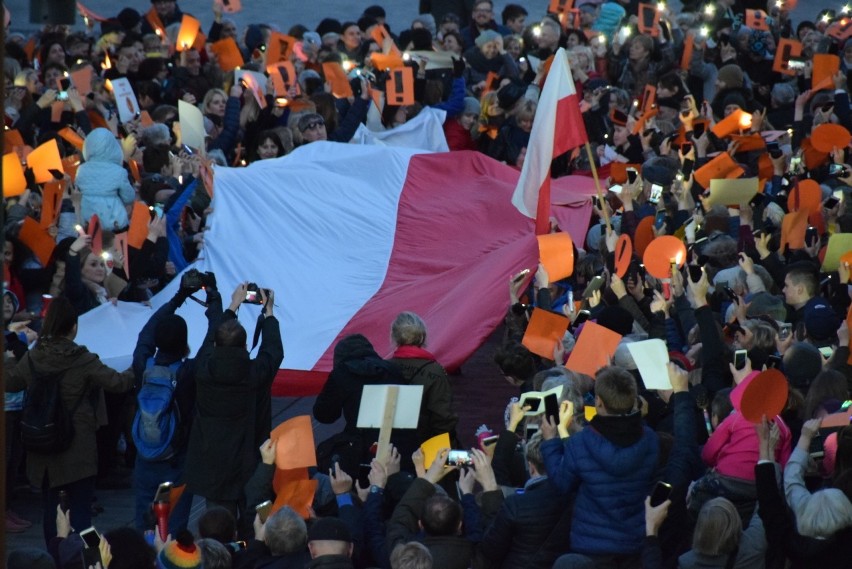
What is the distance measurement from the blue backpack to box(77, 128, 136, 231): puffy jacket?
3.08 meters

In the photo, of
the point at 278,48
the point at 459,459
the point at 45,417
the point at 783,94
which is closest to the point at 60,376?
the point at 45,417

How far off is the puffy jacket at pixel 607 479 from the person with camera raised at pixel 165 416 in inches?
100

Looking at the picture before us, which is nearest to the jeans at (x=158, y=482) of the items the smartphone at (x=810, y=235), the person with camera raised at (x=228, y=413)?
the person with camera raised at (x=228, y=413)

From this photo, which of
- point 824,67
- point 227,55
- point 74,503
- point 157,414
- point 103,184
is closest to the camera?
point 157,414

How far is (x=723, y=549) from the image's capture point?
5.68 meters

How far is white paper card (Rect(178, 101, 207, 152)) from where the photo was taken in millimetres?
11523

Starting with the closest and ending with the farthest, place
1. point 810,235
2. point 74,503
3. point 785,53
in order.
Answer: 1. point 74,503
2. point 810,235
3. point 785,53

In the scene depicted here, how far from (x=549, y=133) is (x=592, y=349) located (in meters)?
3.06

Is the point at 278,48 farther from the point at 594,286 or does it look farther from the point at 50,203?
the point at 594,286

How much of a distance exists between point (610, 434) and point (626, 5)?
13.0m

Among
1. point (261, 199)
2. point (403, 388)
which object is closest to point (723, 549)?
point (403, 388)

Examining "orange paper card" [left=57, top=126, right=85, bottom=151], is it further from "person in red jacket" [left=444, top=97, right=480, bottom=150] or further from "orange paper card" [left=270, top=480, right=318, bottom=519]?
"orange paper card" [left=270, top=480, right=318, bottom=519]

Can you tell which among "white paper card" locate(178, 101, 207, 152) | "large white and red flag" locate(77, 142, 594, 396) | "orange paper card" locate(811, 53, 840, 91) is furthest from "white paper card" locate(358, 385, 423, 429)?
"orange paper card" locate(811, 53, 840, 91)

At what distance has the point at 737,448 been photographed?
6.35m
